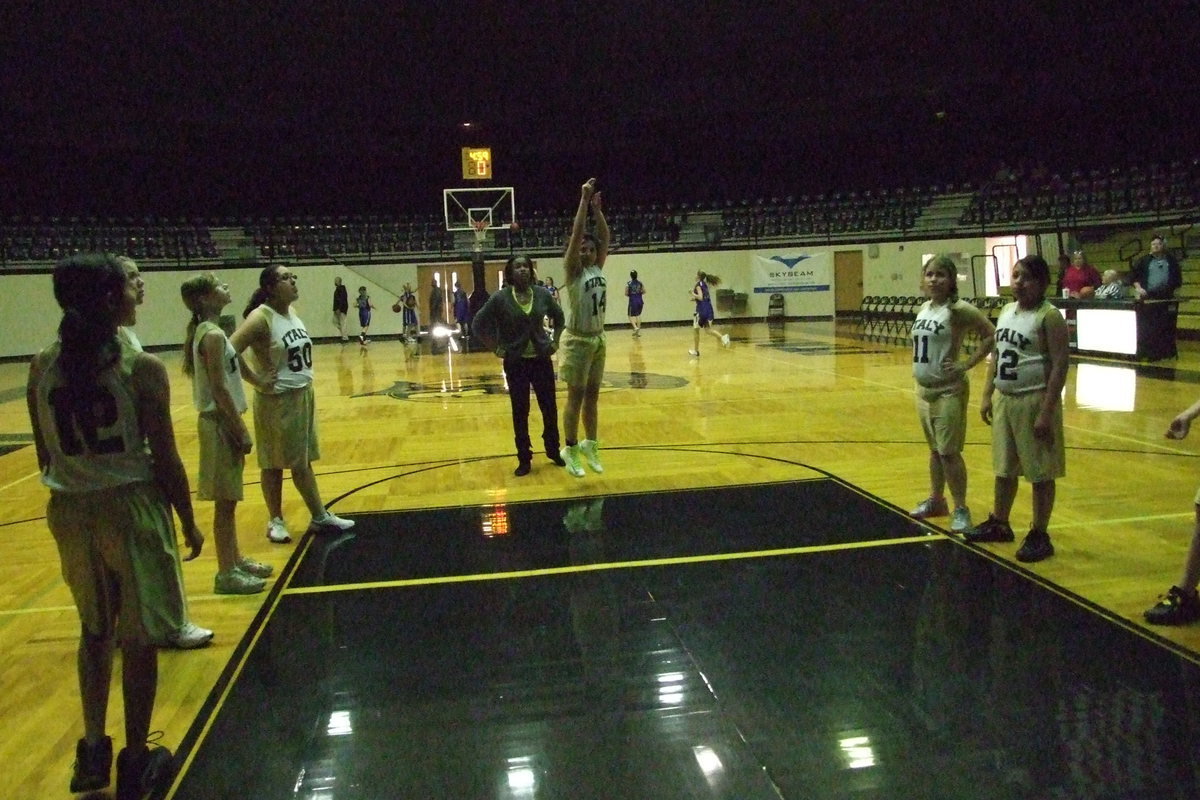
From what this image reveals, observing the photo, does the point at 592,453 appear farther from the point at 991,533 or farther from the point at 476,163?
the point at 476,163

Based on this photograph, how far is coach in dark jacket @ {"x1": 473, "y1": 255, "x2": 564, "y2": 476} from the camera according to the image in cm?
606

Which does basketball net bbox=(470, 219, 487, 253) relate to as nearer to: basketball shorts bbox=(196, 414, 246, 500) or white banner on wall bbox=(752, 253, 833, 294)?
white banner on wall bbox=(752, 253, 833, 294)

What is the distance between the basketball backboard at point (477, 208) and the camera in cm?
1884

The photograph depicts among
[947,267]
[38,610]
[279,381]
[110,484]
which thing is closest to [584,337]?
[279,381]

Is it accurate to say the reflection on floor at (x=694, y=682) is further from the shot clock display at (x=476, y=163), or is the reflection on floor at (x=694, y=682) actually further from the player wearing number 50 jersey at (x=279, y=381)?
the shot clock display at (x=476, y=163)

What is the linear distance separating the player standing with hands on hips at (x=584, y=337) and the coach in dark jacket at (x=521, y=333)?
0.51 feet

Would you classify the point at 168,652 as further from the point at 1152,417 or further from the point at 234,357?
the point at 1152,417

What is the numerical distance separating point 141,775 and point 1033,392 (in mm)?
3742

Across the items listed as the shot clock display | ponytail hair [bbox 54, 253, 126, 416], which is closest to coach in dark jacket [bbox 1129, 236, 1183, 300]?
ponytail hair [bbox 54, 253, 126, 416]

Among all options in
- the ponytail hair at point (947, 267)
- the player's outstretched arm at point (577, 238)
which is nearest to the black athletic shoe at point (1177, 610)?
the ponytail hair at point (947, 267)

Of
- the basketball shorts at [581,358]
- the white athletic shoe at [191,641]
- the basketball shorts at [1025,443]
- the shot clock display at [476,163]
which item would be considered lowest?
the white athletic shoe at [191,641]

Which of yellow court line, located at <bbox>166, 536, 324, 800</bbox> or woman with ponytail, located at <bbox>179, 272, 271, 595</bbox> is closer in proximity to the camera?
yellow court line, located at <bbox>166, 536, 324, 800</bbox>

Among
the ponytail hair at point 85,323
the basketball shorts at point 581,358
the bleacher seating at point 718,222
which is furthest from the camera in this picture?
the bleacher seating at point 718,222

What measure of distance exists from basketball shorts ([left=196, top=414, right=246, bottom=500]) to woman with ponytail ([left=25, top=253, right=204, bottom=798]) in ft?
5.06
